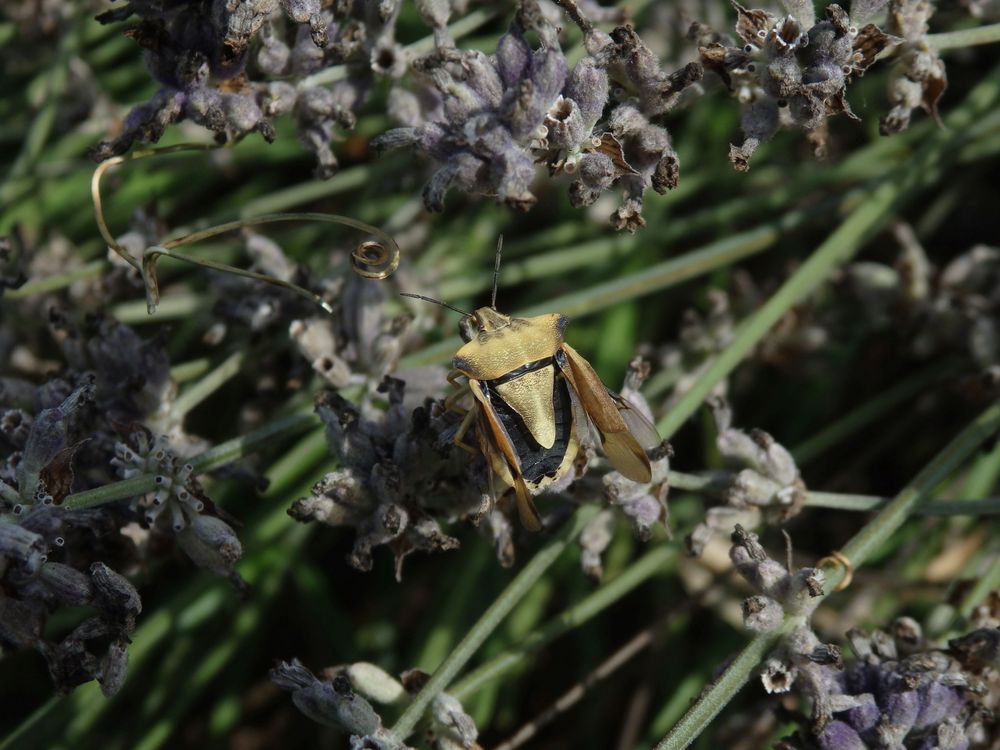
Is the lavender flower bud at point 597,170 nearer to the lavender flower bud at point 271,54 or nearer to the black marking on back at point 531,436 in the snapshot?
the black marking on back at point 531,436

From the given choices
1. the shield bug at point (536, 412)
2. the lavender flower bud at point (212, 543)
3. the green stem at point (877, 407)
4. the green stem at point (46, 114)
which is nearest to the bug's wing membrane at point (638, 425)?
the shield bug at point (536, 412)

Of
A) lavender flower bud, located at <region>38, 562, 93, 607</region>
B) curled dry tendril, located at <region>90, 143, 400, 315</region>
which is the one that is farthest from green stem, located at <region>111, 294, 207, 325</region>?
lavender flower bud, located at <region>38, 562, 93, 607</region>

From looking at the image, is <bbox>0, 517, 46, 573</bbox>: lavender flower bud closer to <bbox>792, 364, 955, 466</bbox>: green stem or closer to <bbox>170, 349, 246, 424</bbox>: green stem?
<bbox>170, 349, 246, 424</bbox>: green stem

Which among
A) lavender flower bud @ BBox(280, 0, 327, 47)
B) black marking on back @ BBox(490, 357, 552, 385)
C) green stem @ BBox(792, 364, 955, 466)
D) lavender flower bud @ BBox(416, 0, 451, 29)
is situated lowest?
green stem @ BBox(792, 364, 955, 466)

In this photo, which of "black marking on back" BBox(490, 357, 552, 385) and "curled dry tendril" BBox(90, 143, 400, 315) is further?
"curled dry tendril" BBox(90, 143, 400, 315)

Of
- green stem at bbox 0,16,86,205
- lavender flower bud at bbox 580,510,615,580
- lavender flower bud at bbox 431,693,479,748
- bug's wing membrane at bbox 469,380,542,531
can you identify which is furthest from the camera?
green stem at bbox 0,16,86,205

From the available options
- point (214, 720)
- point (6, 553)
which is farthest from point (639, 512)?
point (214, 720)
